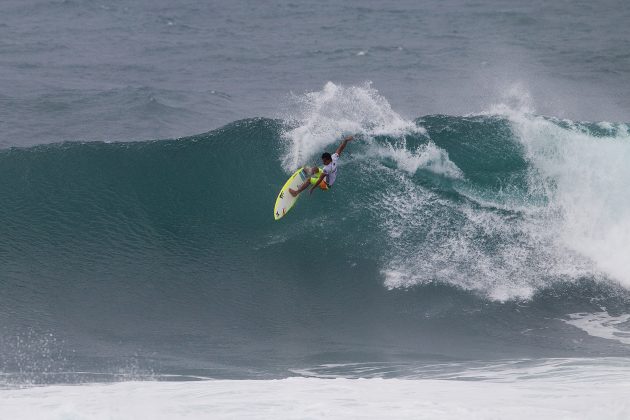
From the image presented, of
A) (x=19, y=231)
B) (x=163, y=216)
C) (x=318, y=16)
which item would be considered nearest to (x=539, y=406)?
(x=163, y=216)

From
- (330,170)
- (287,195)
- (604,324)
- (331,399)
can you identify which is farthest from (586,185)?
(331,399)

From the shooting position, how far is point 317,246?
59.4 ft

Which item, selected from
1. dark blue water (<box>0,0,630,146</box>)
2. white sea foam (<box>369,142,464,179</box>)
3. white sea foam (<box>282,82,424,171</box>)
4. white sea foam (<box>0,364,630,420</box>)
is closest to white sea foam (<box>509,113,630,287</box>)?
white sea foam (<box>369,142,464,179</box>)

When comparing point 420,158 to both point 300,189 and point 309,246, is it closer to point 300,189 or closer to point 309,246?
point 300,189

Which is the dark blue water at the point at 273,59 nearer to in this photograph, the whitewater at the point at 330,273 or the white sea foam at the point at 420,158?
the whitewater at the point at 330,273

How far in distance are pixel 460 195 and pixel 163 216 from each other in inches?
280

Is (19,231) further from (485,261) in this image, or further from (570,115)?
(570,115)

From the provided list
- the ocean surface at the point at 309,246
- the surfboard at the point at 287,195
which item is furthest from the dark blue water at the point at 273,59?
the surfboard at the point at 287,195

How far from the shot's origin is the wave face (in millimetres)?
15461

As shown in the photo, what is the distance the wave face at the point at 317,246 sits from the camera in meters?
15.5

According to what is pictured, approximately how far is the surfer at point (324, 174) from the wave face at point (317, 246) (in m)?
1.14

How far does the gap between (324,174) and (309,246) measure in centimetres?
187

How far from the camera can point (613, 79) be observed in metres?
28.4

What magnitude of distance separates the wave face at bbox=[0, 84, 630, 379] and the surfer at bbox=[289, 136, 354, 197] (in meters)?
1.14
